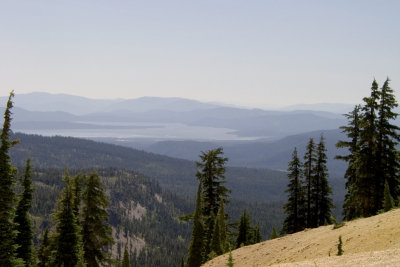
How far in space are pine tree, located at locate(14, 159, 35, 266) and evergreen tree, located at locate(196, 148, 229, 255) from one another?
1610 cm

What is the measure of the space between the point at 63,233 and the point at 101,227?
3.18m

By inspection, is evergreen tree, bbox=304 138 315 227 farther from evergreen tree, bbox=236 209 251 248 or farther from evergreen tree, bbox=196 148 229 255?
evergreen tree, bbox=196 148 229 255

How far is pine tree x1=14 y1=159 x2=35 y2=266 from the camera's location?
31797 mm

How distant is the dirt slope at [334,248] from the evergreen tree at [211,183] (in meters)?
7.79

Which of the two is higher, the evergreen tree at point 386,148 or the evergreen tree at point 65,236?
the evergreen tree at point 386,148

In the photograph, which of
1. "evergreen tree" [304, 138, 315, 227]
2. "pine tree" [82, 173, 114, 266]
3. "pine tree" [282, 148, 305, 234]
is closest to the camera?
"pine tree" [82, 173, 114, 266]

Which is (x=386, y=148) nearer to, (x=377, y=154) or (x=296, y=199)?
(x=377, y=154)

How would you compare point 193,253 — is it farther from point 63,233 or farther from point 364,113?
point 364,113

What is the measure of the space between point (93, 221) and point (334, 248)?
59.9 feet

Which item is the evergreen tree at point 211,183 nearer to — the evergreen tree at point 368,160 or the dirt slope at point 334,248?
the dirt slope at point 334,248

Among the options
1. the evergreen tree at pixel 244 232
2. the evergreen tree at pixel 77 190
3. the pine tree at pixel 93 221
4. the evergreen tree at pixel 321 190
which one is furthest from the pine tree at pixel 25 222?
the evergreen tree at pixel 321 190

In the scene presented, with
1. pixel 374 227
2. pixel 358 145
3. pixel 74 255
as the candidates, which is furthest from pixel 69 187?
pixel 358 145

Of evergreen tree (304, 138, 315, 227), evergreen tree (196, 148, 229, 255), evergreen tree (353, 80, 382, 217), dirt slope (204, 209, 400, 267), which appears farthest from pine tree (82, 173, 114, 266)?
evergreen tree (304, 138, 315, 227)

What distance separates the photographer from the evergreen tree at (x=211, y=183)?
3697cm
